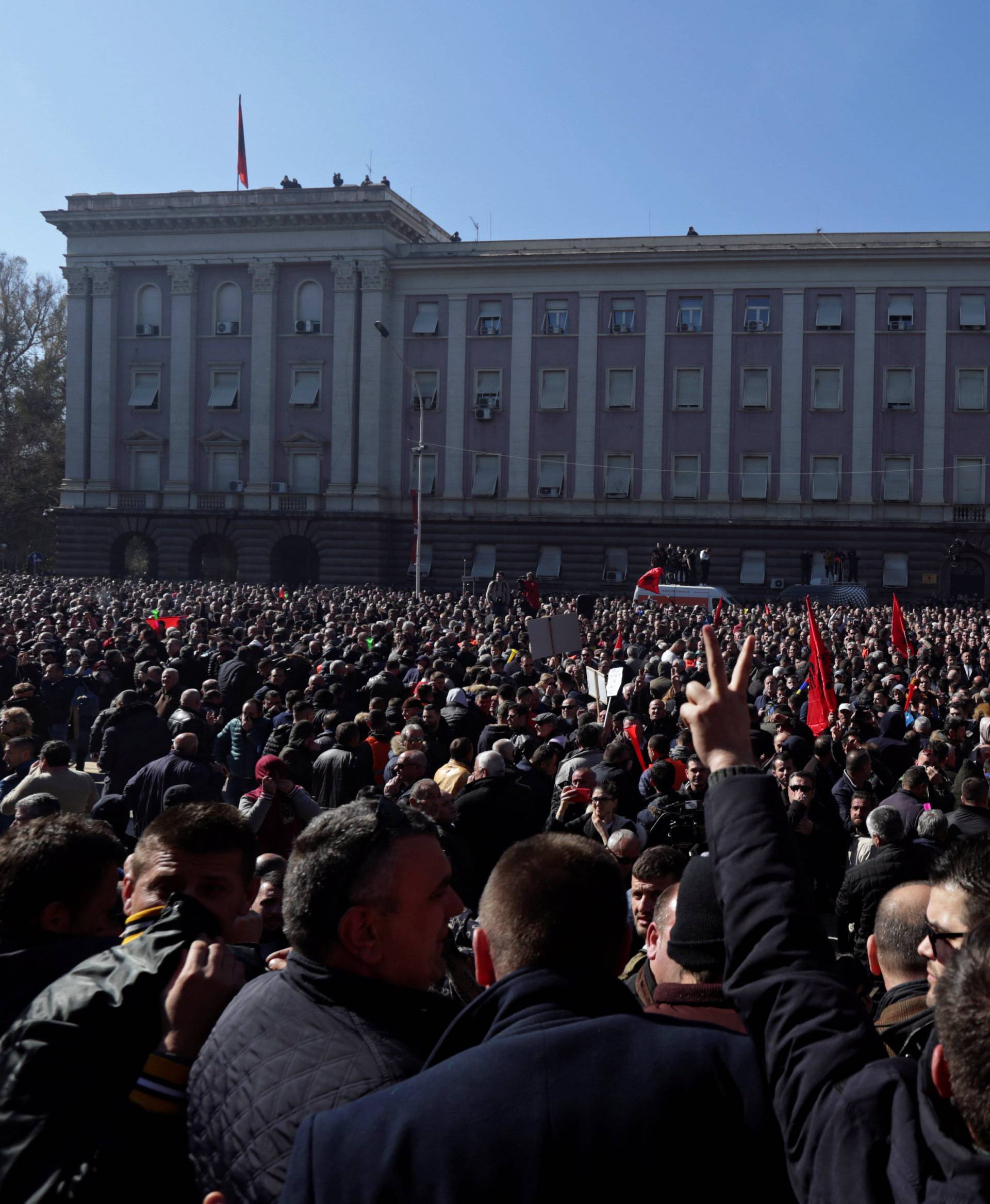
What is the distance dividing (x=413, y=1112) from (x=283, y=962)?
105cm

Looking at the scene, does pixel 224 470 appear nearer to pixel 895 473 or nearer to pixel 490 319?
pixel 490 319

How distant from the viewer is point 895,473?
159 ft

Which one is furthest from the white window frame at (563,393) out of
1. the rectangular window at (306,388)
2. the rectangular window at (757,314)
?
the rectangular window at (306,388)

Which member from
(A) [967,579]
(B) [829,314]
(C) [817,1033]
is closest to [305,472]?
(B) [829,314]

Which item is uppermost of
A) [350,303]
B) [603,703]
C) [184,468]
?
[350,303]

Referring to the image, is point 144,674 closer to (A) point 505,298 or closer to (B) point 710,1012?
(B) point 710,1012

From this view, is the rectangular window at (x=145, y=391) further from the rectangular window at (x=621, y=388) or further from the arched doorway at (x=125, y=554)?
the rectangular window at (x=621, y=388)

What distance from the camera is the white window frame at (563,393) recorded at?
50.7 meters

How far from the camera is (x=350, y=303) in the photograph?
51.1m

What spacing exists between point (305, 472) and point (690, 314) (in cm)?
1747

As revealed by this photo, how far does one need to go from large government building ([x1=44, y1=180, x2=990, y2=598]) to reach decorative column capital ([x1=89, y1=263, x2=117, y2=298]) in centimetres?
24

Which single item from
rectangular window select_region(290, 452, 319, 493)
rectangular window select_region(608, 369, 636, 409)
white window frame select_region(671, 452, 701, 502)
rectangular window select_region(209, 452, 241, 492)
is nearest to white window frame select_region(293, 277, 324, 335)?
rectangular window select_region(290, 452, 319, 493)

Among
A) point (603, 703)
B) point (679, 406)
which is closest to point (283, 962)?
point (603, 703)

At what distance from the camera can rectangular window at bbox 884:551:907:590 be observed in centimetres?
4719
